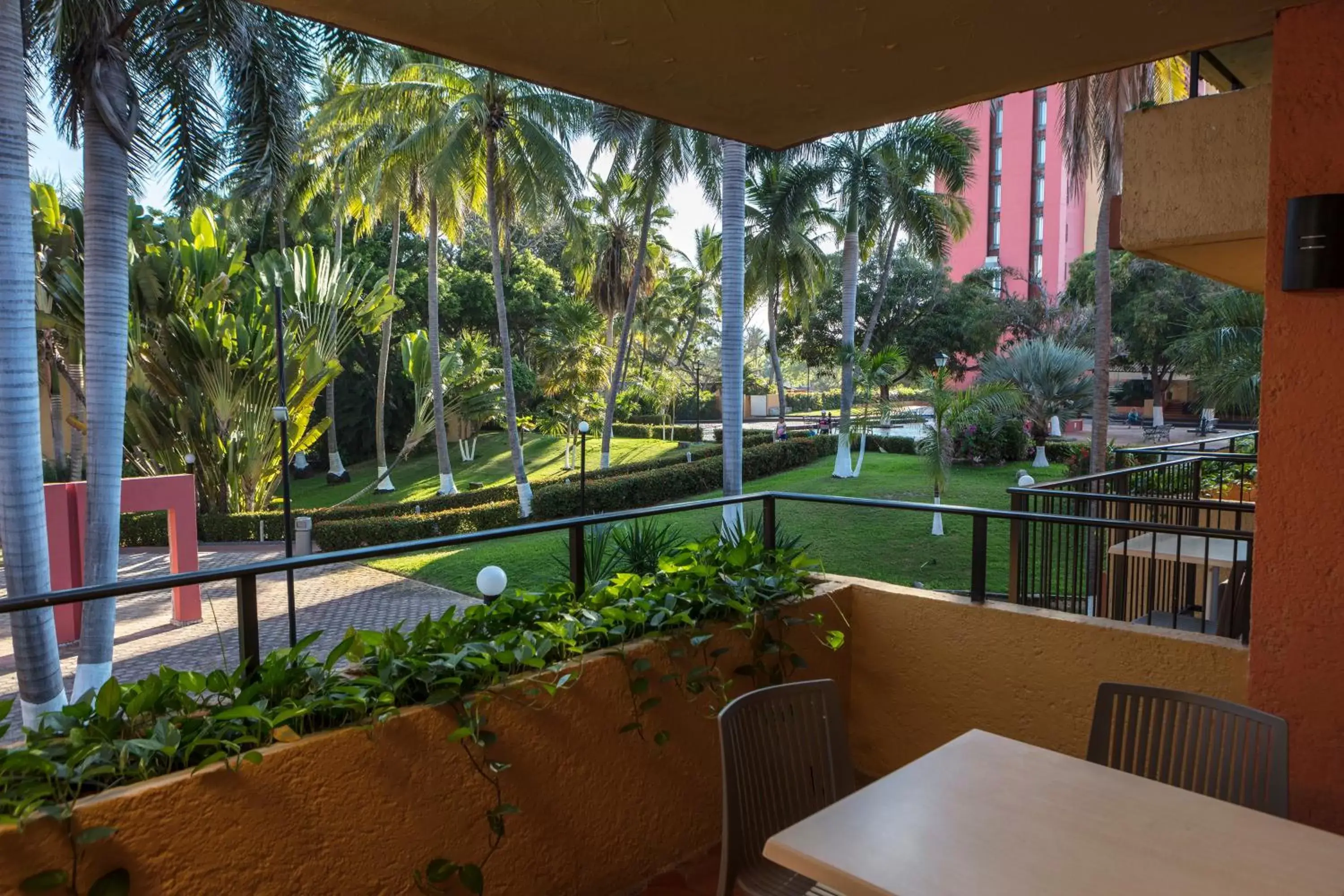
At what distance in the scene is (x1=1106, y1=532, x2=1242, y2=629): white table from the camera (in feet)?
14.9

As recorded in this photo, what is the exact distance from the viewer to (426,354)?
74.3ft

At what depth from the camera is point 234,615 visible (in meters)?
13.6

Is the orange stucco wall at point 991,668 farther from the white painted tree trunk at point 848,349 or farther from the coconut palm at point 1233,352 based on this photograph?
the white painted tree trunk at point 848,349

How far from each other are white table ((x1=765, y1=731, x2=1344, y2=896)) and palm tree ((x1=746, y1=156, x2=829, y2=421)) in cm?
1791

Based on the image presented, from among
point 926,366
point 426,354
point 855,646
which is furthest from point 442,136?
point 926,366

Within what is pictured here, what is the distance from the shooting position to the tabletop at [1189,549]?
4.53 m

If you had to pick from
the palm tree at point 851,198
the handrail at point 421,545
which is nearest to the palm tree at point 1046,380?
the palm tree at point 851,198

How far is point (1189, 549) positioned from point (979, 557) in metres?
2.33

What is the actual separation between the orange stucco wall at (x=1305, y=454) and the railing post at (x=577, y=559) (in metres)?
2.05

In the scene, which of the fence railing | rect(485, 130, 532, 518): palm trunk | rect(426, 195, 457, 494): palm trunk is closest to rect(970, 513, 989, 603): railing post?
the fence railing

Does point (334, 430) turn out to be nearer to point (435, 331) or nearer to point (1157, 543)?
point (435, 331)

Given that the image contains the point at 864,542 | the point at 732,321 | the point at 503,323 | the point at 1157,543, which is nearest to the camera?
the point at 1157,543

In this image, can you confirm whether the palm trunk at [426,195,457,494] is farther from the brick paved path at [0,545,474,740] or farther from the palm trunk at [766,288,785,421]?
the palm trunk at [766,288,785,421]

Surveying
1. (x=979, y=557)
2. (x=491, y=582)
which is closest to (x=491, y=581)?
(x=491, y=582)
